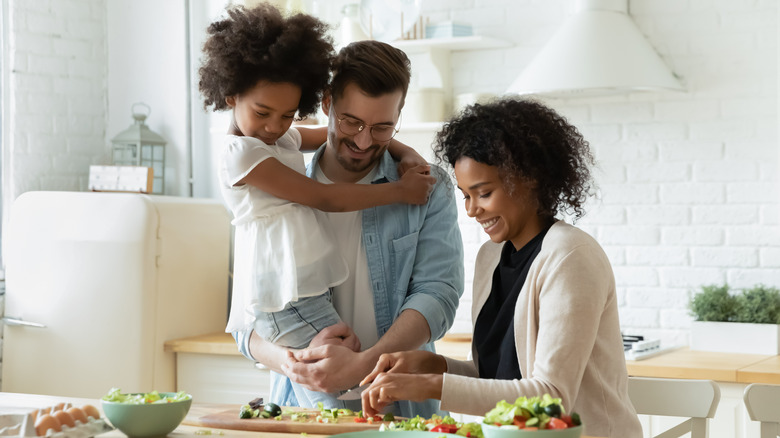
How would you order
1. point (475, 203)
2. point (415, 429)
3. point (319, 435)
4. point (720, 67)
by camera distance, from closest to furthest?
point (415, 429), point (319, 435), point (475, 203), point (720, 67)

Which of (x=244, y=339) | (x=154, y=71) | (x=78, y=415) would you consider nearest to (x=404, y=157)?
(x=244, y=339)

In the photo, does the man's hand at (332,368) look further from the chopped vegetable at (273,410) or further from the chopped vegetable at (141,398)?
the chopped vegetable at (141,398)

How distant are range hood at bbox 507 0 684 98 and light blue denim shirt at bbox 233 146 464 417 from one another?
1.55 m

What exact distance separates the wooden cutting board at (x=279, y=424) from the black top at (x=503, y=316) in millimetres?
335

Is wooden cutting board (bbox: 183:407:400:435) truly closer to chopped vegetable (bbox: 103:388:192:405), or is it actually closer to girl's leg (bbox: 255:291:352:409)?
chopped vegetable (bbox: 103:388:192:405)

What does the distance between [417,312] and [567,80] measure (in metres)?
1.78

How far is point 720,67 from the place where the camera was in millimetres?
3564

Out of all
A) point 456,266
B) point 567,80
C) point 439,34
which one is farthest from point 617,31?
point 456,266

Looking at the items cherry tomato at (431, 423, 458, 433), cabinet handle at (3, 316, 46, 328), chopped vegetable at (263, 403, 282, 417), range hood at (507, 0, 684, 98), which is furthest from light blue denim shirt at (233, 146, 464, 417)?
cabinet handle at (3, 316, 46, 328)

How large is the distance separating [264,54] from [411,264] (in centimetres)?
55

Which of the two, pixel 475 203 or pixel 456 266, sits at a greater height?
pixel 475 203

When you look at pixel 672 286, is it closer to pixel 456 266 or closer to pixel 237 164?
pixel 456 266

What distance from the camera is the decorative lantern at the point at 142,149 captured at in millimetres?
4262

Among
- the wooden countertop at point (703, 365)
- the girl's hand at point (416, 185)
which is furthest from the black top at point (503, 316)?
the wooden countertop at point (703, 365)
